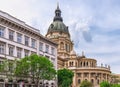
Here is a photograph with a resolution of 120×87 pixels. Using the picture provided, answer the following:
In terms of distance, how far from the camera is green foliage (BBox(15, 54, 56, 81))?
60375mm

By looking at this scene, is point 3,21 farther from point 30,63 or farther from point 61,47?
point 61,47

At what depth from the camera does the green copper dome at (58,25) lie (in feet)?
545

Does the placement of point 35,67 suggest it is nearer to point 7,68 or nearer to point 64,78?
point 7,68

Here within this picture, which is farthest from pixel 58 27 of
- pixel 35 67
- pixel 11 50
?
pixel 35 67

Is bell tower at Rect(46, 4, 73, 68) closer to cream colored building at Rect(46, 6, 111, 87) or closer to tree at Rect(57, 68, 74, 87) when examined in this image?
cream colored building at Rect(46, 6, 111, 87)

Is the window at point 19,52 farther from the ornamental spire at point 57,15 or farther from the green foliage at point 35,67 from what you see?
the ornamental spire at point 57,15

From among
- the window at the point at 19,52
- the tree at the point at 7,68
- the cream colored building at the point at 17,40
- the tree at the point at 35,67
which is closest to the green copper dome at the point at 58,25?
the cream colored building at the point at 17,40

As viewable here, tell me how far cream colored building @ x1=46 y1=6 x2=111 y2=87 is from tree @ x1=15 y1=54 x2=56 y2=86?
85.5 metres

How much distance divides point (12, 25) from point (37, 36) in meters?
12.4

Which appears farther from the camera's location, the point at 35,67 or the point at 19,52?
the point at 19,52

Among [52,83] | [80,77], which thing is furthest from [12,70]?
[80,77]

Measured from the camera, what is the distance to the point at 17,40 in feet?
224

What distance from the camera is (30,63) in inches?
2383

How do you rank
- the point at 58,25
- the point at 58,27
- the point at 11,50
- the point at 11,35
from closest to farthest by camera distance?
the point at 11,50 → the point at 11,35 → the point at 58,27 → the point at 58,25
